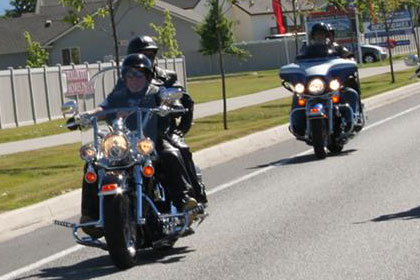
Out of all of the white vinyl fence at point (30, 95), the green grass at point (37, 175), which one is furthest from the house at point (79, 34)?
the green grass at point (37, 175)

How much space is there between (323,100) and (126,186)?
8.23 meters

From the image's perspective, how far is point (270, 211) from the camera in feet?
38.5

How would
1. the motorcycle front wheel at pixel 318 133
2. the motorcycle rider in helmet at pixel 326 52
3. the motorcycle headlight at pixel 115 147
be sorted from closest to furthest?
the motorcycle headlight at pixel 115 147, the motorcycle front wheel at pixel 318 133, the motorcycle rider in helmet at pixel 326 52

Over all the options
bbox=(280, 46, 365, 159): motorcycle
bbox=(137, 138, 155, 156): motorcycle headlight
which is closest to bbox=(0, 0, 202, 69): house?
bbox=(280, 46, 365, 159): motorcycle

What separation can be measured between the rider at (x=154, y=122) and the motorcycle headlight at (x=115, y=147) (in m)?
0.52

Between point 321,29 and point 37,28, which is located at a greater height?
point 37,28

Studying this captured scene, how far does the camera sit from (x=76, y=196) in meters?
13.4

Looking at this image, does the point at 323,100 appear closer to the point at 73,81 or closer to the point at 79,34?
the point at 73,81

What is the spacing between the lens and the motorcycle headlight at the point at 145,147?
346 inches

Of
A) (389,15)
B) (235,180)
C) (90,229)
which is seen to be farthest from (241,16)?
(90,229)

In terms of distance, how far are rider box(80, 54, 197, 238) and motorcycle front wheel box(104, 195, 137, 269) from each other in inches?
26.5

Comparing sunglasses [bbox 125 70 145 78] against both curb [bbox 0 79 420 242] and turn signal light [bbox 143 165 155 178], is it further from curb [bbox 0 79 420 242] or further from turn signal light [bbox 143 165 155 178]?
curb [bbox 0 79 420 242]

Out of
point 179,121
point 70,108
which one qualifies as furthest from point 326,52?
point 70,108

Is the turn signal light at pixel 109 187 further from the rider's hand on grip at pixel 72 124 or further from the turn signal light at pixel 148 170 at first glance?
the rider's hand on grip at pixel 72 124
